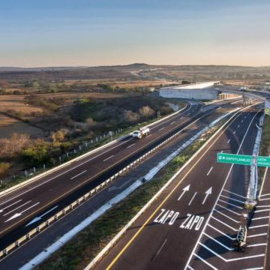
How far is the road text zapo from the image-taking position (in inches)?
1001

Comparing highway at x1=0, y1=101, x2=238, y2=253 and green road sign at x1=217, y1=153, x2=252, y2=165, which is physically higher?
green road sign at x1=217, y1=153, x2=252, y2=165

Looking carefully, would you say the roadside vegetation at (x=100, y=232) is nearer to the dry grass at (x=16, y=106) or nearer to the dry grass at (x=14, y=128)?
the dry grass at (x=14, y=128)

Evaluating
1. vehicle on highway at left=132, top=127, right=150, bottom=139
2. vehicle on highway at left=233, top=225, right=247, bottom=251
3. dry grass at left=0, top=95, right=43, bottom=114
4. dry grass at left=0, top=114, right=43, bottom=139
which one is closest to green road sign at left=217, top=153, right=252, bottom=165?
vehicle on highway at left=233, top=225, right=247, bottom=251

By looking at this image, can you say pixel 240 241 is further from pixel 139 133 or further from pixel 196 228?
pixel 139 133

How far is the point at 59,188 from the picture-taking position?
117ft

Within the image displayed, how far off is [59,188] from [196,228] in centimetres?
1675

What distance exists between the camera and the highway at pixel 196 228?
68.1ft

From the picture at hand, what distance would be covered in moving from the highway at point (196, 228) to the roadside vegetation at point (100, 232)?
1014mm

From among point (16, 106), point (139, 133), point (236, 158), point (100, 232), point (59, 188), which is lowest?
point (59, 188)

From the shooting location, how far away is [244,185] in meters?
34.2

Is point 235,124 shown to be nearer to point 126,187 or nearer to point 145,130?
point 145,130

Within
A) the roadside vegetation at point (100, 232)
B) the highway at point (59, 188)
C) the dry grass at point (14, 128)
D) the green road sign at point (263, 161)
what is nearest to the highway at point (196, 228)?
the roadside vegetation at point (100, 232)

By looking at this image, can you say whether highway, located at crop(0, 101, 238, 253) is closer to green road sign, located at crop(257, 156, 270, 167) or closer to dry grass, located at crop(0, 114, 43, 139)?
green road sign, located at crop(257, 156, 270, 167)

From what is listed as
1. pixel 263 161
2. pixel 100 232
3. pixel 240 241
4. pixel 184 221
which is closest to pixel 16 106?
pixel 100 232
